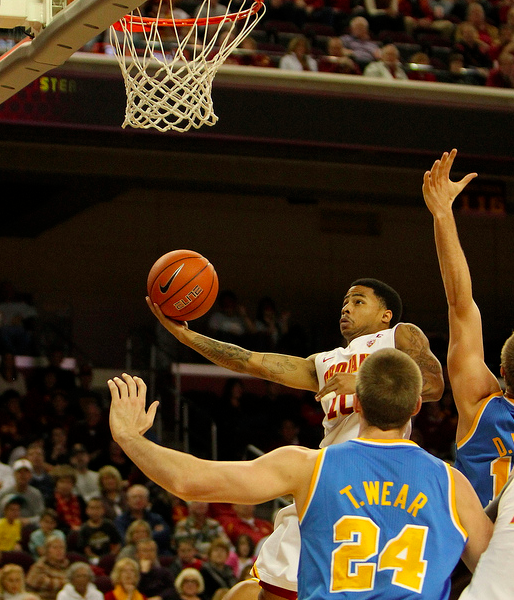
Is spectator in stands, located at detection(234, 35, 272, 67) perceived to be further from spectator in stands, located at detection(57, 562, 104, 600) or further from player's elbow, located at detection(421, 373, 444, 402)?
player's elbow, located at detection(421, 373, 444, 402)

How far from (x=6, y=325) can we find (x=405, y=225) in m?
6.28

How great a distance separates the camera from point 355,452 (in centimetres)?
267

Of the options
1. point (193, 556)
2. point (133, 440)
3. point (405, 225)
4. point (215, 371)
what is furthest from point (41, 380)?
point (133, 440)

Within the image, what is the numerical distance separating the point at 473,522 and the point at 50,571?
5.47 m

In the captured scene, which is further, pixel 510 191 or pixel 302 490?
pixel 510 191

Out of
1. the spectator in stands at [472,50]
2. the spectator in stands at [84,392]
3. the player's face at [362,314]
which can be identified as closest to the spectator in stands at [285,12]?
the spectator in stands at [472,50]

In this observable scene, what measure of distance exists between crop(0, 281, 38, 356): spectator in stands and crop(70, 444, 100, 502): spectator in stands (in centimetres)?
246

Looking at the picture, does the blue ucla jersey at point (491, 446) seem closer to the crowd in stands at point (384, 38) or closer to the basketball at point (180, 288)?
the basketball at point (180, 288)

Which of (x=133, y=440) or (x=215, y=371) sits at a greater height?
(x=133, y=440)

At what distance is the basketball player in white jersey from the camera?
3785mm

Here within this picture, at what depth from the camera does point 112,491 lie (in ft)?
28.7

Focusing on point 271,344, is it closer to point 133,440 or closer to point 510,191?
point 510,191

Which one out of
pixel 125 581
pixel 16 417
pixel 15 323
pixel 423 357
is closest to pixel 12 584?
pixel 125 581

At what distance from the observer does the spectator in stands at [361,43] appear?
11.2 meters
